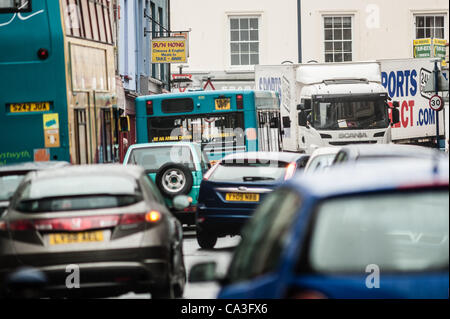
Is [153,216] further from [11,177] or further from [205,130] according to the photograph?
[205,130]

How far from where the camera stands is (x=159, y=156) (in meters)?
19.3

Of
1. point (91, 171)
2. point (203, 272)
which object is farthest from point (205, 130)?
point (203, 272)

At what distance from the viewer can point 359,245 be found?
→ 4578 millimetres

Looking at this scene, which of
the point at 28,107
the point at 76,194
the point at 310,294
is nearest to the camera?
the point at 310,294

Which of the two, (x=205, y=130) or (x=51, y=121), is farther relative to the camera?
(x=205, y=130)

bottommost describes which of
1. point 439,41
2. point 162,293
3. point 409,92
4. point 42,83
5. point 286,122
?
point 162,293

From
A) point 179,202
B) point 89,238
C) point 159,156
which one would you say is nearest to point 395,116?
point 159,156

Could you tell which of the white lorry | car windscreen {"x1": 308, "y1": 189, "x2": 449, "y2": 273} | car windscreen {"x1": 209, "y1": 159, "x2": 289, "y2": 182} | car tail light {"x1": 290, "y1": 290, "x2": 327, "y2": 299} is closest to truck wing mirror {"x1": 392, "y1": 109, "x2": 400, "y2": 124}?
the white lorry

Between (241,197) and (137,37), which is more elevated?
(137,37)

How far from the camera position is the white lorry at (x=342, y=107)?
3112 cm

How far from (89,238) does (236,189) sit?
6.95 m

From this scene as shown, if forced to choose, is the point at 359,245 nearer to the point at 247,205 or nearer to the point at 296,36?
the point at 247,205

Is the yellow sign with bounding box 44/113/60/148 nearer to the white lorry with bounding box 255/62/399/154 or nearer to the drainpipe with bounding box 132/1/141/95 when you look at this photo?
the white lorry with bounding box 255/62/399/154

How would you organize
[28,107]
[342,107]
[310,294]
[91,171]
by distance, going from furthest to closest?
[342,107] < [28,107] < [91,171] < [310,294]
